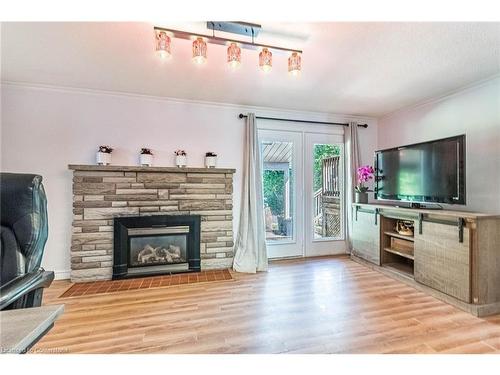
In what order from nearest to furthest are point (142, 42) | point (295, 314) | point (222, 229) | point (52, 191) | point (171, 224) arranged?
point (142, 42) → point (295, 314) → point (52, 191) → point (171, 224) → point (222, 229)

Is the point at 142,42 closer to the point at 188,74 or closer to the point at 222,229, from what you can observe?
the point at 188,74

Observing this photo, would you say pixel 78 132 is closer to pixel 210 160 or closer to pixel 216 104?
pixel 210 160

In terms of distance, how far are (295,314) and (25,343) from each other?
6.51ft

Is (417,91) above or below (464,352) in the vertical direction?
above

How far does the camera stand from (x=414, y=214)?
9.42 ft

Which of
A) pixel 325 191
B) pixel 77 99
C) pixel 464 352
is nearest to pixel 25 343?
pixel 464 352

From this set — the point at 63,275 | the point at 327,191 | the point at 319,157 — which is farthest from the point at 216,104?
the point at 63,275

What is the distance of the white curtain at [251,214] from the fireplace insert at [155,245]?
62 centimetres

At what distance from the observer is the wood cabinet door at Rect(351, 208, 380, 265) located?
3447 mm

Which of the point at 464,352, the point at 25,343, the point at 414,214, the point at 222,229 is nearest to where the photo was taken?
the point at 25,343

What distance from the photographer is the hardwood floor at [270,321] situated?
1.78m

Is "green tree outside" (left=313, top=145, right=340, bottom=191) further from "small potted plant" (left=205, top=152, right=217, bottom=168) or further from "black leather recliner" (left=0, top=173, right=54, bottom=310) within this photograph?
"black leather recliner" (left=0, top=173, right=54, bottom=310)

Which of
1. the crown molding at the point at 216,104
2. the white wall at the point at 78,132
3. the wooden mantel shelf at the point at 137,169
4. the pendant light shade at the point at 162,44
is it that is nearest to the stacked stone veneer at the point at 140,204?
the wooden mantel shelf at the point at 137,169

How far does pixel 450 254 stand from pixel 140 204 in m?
3.51
